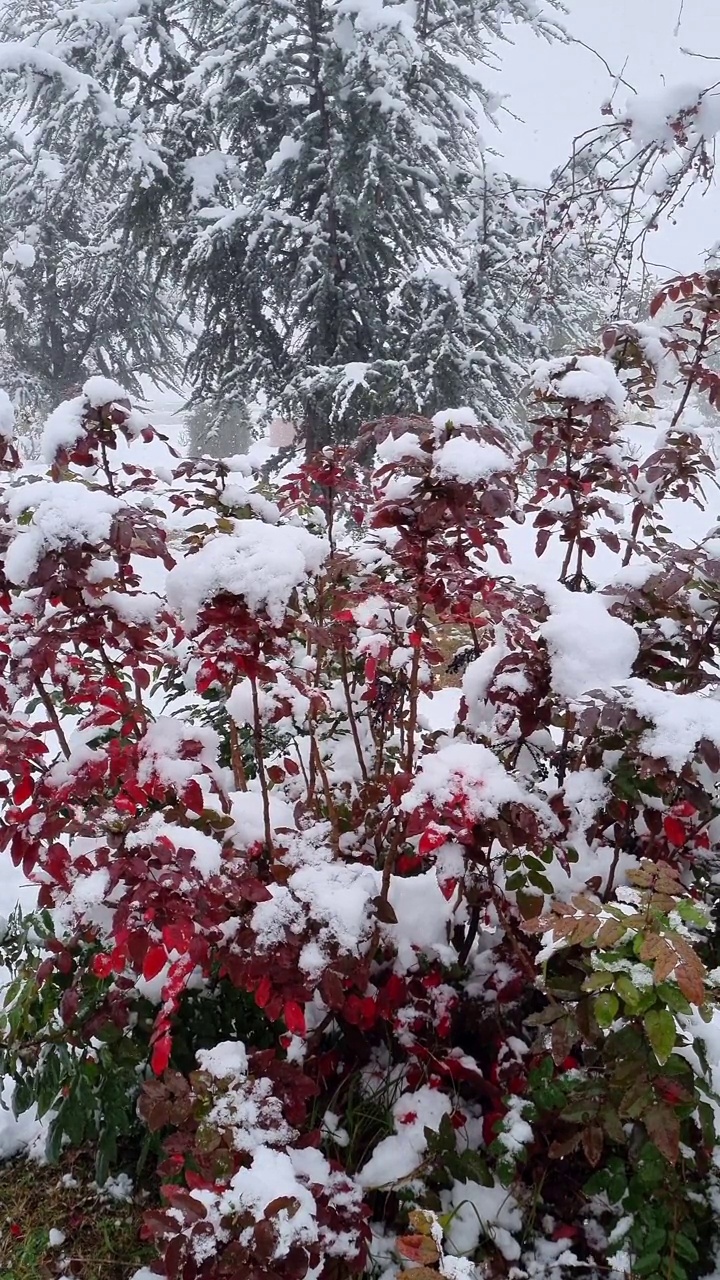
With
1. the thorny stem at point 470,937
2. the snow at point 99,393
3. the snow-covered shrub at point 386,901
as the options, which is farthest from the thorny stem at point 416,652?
the snow at point 99,393

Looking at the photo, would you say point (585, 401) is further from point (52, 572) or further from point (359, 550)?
point (52, 572)

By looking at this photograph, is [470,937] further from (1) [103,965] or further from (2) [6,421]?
(2) [6,421]

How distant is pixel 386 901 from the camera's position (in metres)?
1.56

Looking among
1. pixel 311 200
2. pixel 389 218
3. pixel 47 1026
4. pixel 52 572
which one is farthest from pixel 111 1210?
pixel 311 200

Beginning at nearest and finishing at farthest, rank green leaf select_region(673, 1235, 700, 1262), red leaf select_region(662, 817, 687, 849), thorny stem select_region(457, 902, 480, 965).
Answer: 1. green leaf select_region(673, 1235, 700, 1262)
2. red leaf select_region(662, 817, 687, 849)
3. thorny stem select_region(457, 902, 480, 965)

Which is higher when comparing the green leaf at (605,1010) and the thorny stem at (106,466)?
the thorny stem at (106,466)

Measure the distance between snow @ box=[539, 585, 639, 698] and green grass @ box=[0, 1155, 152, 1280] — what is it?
156 centimetres

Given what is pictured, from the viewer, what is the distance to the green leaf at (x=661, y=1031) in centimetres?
104

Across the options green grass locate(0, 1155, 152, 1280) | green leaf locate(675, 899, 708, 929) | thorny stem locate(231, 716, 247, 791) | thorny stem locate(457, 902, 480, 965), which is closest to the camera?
green leaf locate(675, 899, 708, 929)

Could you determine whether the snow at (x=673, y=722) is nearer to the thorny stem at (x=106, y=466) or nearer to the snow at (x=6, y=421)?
the thorny stem at (x=106, y=466)

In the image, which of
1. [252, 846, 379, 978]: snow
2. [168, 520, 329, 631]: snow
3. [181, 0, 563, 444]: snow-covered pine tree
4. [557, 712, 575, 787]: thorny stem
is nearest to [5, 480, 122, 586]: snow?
[168, 520, 329, 631]: snow

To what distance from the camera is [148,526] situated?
4.96 feet

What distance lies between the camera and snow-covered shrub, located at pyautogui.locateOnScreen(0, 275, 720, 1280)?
46.4 inches

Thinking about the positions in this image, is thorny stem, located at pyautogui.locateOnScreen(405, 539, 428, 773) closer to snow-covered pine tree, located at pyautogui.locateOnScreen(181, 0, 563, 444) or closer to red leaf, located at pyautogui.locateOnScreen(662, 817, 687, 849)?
red leaf, located at pyautogui.locateOnScreen(662, 817, 687, 849)
